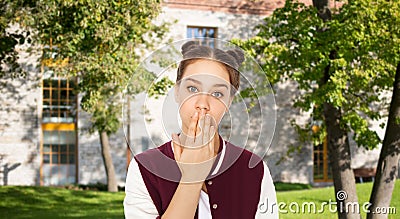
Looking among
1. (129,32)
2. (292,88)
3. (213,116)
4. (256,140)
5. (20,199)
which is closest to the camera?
(213,116)

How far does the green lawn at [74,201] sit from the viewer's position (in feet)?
43.5

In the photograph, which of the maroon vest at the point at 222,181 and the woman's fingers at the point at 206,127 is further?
the maroon vest at the point at 222,181

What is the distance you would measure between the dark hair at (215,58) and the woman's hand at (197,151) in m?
0.12

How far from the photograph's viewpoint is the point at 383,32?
793 cm

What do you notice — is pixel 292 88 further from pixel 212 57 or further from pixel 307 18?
pixel 212 57

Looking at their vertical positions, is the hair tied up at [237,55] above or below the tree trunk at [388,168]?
above

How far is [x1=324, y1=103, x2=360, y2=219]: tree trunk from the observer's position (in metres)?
9.62

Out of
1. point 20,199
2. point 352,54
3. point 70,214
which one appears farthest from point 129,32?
point 20,199

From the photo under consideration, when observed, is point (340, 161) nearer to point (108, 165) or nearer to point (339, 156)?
point (339, 156)

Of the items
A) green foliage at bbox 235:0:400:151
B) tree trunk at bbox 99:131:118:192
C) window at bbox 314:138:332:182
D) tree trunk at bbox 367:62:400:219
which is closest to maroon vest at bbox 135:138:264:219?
green foliage at bbox 235:0:400:151

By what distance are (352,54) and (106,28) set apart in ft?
11.1

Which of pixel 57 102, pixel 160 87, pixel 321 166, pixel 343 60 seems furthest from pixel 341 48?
pixel 321 166

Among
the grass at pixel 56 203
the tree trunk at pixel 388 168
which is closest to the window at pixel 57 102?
the grass at pixel 56 203

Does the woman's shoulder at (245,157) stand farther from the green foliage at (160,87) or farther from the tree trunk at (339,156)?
the tree trunk at (339,156)
